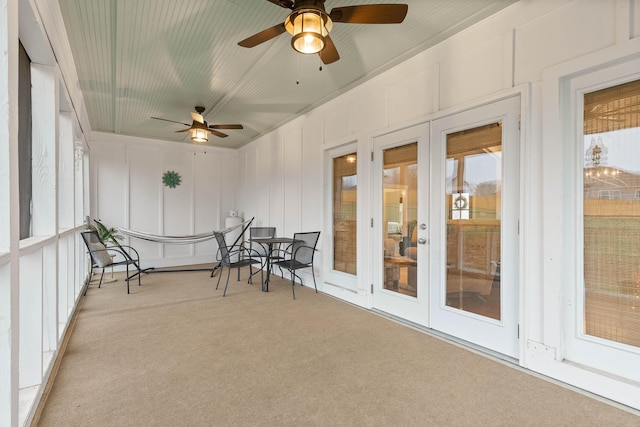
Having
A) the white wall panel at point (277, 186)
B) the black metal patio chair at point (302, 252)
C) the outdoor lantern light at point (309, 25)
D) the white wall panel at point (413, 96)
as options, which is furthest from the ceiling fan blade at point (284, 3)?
the white wall panel at point (277, 186)

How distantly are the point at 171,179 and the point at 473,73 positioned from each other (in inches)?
236

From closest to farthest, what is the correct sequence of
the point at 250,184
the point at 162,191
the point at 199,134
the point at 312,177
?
the point at 199,134, the point at 312,177, the point at 162,191, the point at 250,184

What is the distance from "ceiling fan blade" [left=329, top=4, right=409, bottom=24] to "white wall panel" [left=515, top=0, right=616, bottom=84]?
1035 millimetres

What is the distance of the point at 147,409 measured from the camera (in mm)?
1790

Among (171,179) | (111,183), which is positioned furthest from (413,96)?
(111,183)

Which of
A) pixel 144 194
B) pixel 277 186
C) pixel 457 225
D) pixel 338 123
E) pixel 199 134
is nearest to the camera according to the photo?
pixel 457 225

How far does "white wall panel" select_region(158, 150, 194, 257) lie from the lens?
21.6ft

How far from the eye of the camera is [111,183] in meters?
6.06

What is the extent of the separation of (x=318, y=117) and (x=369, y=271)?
236 cm

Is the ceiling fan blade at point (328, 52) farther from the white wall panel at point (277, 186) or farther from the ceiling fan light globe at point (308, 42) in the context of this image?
the white wall panel at point (277, 186)

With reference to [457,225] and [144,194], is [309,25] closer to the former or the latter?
[457,225]

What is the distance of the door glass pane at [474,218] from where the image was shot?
2.56 meters

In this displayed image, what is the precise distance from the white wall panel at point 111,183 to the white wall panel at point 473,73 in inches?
237

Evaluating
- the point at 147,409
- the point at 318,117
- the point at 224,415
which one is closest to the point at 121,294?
the point at 147,409
